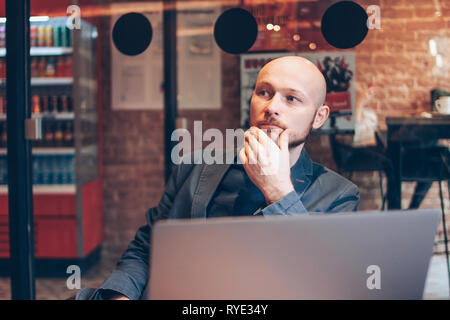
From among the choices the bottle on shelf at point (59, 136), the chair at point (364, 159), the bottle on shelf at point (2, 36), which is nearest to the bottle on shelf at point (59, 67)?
the bottle on shelf at point (59, 136)

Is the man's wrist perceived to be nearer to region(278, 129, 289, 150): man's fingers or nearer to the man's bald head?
region(278, 129, 289, 150): man's fingers

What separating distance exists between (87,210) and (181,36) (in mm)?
1481

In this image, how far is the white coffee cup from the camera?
223 cm

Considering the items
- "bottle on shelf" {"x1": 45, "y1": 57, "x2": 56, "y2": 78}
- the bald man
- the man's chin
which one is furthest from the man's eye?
"bottle on shelf" {"x1": 45, "y1": 57, "x2": 56, "y2": 78}

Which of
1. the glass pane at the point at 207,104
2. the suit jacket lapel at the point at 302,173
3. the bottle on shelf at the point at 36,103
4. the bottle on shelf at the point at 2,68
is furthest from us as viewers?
the bottle on shelf at the point at 36,103

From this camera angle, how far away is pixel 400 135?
7.72ft

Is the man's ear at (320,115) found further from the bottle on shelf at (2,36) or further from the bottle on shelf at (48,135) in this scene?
the bottle on shelf at (48,135)

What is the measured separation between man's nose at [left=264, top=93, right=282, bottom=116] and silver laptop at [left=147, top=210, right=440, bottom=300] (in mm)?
661

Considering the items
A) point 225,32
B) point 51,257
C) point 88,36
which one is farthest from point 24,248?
point 88,36

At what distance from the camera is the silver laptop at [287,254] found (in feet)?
2.14

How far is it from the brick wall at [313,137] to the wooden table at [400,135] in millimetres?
44

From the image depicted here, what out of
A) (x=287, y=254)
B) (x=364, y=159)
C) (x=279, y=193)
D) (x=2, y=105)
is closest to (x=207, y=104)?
(x=364, y=159)

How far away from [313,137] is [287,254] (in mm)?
1228

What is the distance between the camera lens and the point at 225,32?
7.54ft
